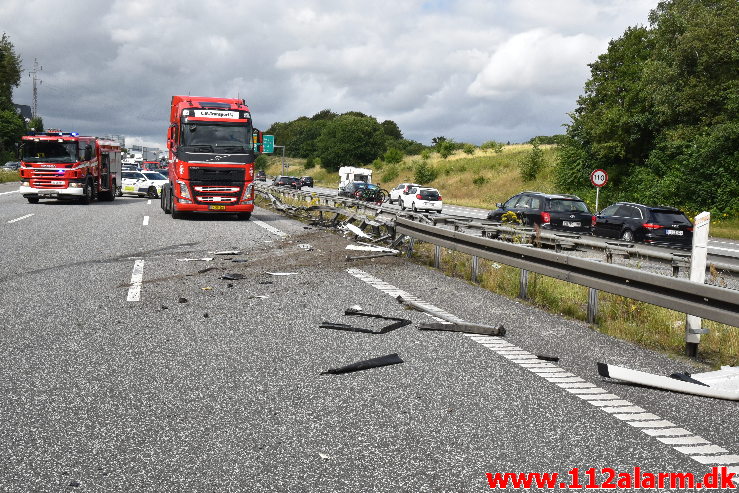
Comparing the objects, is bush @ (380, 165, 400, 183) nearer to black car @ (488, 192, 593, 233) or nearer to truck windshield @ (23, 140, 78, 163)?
truck windshield @ (23, 140, 78, 163)

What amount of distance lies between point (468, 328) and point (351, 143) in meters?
119

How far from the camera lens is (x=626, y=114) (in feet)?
139

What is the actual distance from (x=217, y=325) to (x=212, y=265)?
4695mm

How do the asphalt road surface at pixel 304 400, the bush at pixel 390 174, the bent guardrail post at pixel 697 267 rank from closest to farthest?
the asphalt road surface at pixel 304 400
the bent guardrail post at pixel 697 267
the bush at pixel 390 174

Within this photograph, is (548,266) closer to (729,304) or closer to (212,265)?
(729,304)

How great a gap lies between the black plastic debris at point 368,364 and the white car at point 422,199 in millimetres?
35584

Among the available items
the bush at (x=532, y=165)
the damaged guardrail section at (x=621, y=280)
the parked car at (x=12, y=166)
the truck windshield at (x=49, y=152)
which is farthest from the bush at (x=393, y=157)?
the damaged guardrail section at (x=621, y=280)

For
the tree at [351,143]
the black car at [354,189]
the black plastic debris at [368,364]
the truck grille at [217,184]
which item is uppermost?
the tree at [351,143]

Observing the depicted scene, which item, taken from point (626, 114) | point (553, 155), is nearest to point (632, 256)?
point (626, 114)

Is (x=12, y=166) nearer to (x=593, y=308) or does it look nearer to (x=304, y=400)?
(x=593, y=308)

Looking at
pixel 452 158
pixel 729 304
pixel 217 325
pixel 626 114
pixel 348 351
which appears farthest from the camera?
pixel 452 158

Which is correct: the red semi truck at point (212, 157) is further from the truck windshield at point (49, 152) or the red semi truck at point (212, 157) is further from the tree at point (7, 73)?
the tree at point (7, 73)

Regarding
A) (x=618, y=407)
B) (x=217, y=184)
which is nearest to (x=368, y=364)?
(x=618, y=407)

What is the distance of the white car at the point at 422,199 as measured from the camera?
41.9 metres
